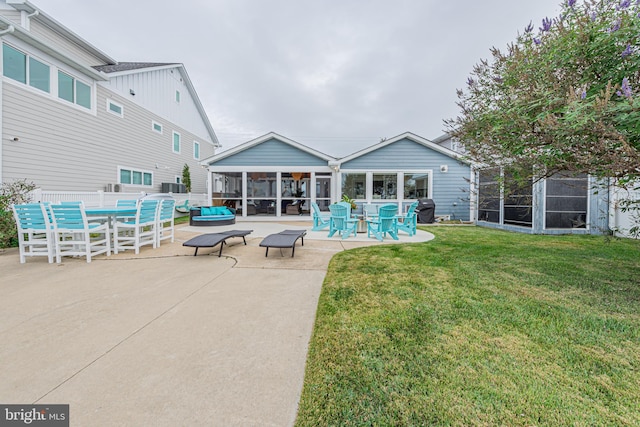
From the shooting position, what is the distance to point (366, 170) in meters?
12.7

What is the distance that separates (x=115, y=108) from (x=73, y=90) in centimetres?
208

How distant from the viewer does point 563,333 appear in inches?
95.7

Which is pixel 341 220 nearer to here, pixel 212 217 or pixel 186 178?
pixel 212 217

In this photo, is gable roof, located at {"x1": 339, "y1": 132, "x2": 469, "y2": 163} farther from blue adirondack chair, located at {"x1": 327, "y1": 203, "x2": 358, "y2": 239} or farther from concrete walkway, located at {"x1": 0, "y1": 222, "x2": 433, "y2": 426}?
concrete walkway, located at {"x1": 0, "y1": 222, "x2": 433, "y2": 426}

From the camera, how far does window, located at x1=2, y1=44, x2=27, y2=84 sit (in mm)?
7586

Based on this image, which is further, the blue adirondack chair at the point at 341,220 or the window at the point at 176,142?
the window at the point at 176,142

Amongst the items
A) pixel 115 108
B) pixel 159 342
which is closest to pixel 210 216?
pixel 115 108

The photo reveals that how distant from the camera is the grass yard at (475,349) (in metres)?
1.54

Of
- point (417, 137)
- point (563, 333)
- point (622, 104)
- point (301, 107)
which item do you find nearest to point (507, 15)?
point (417, 137)

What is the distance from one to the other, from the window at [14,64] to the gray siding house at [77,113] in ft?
0.08

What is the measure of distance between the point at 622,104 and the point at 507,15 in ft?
26.7

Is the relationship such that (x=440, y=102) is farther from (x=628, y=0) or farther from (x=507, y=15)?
(x=628, y=0)

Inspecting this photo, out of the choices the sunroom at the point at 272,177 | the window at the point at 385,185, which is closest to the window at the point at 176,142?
the sunroom at the point at 272,177

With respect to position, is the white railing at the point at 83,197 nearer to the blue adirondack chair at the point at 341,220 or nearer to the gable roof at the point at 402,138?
the blue adirondack chair at the point at 341,220
